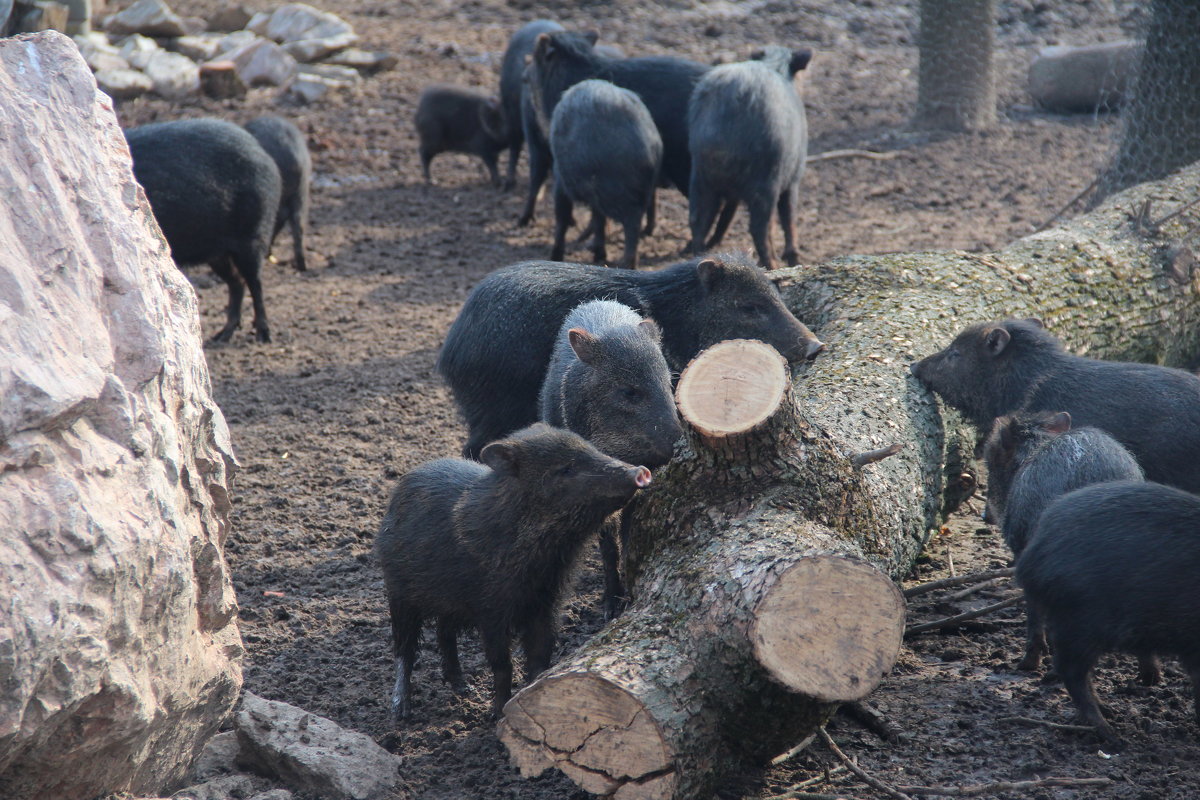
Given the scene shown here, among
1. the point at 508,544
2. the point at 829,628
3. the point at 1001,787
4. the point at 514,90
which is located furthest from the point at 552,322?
the point at 514,90

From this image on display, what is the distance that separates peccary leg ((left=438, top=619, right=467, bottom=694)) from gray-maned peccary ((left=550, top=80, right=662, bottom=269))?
430cm

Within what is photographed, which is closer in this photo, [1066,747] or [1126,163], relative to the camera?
[1066,747]

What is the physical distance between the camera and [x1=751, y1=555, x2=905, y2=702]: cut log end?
2635 mm

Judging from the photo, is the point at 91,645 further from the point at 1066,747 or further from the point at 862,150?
the point at 862,150

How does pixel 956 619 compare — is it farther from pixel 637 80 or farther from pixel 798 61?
pixel 637 80

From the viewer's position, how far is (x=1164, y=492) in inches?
122

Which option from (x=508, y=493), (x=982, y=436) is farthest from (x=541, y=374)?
(x=982, y=436)

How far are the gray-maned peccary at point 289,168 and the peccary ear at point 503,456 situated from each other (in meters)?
4.81

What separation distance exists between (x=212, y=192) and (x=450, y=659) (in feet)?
12.6

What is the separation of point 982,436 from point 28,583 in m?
3.63

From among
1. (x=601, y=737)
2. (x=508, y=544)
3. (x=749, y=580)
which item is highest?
(x=749, y=580)

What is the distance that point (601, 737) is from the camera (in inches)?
102

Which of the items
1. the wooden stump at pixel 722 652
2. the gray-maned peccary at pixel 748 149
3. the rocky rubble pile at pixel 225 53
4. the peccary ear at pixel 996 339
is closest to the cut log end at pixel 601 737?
the wooden stump at pixel 722 652

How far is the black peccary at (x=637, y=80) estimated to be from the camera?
26.8 ft
